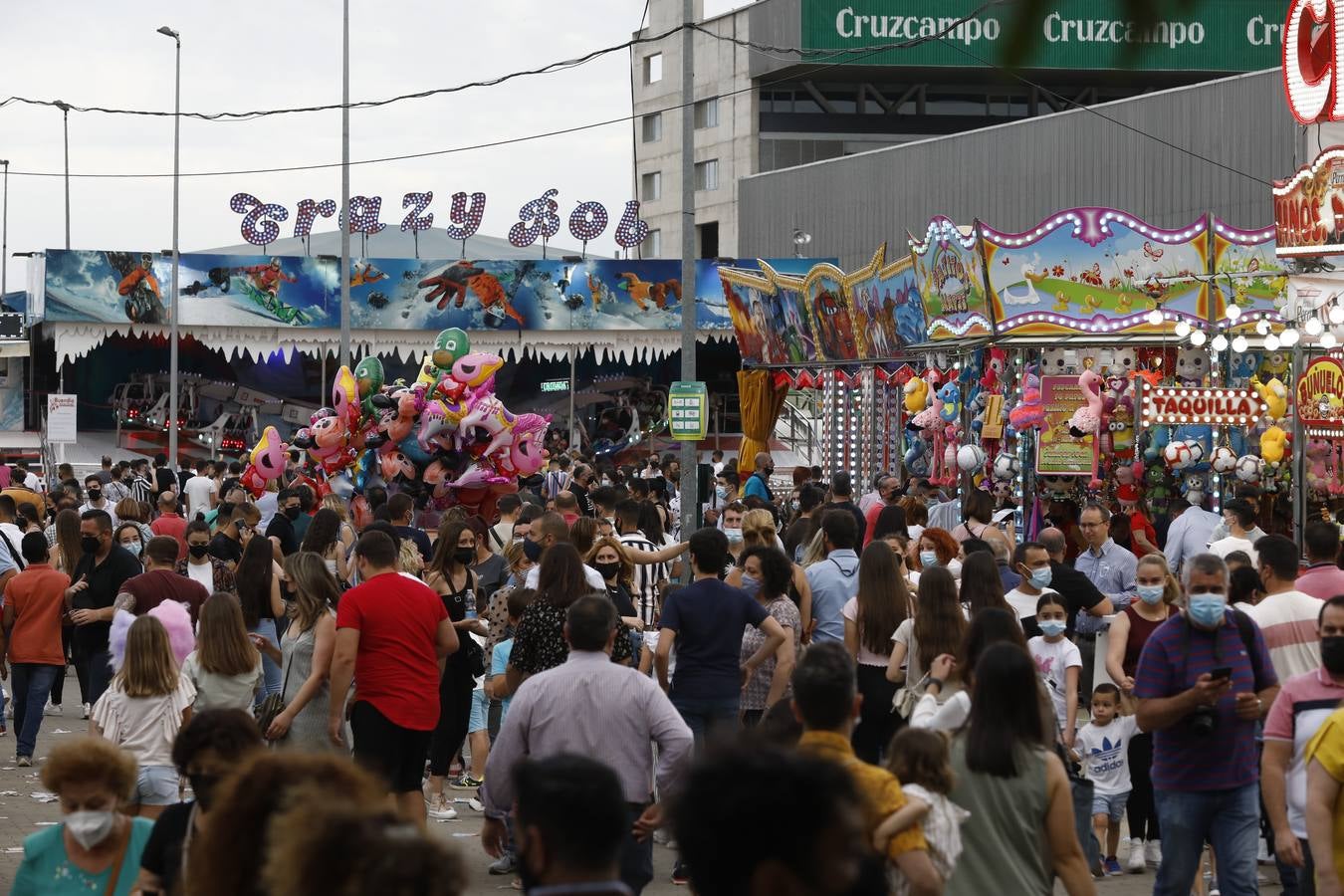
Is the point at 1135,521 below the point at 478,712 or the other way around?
the other way around

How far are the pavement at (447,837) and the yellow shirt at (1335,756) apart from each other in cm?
284

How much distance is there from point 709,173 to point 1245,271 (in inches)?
1591

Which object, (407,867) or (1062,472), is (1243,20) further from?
(407,867)

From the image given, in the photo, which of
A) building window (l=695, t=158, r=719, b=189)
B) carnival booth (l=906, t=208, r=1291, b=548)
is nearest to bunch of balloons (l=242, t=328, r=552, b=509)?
carnival booth (l=906, t=208, r=1291, b=548)

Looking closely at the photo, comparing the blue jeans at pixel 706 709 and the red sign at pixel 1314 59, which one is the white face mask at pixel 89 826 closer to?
the blue jeans at pixel 706 709

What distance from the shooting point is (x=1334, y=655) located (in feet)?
19.7

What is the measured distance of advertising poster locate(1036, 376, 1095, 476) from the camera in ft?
59.3

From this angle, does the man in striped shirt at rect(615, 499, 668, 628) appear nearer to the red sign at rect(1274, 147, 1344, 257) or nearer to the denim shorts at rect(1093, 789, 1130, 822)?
the denim shorts at rect(1093, 789, 1130, 822)

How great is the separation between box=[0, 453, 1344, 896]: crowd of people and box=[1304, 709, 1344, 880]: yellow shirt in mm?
12

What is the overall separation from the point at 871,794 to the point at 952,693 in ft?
6.69

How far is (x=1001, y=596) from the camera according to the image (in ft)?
25.9

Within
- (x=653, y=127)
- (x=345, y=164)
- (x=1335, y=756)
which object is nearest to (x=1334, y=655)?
(x=1335, y=756)

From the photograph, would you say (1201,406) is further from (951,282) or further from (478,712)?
(478,712)

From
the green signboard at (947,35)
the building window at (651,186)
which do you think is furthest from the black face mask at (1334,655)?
the building window at (651,186)
